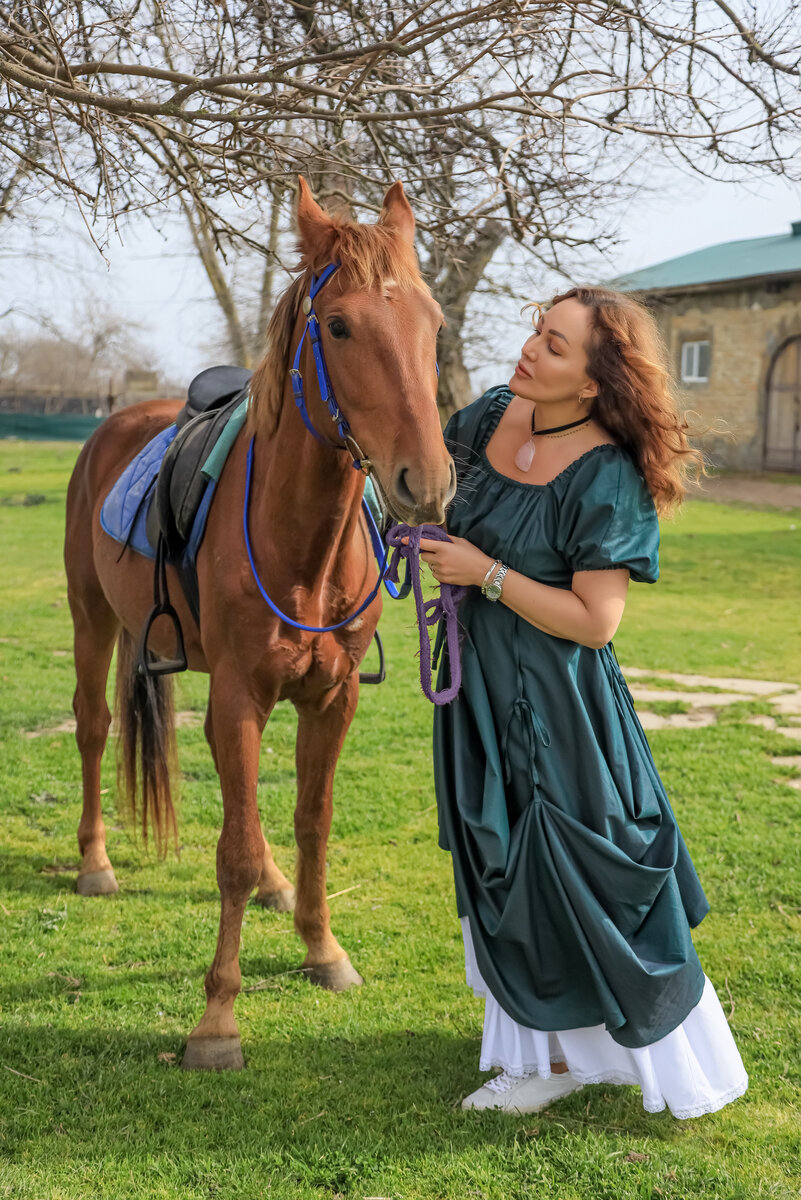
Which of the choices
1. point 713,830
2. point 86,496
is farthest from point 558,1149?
point 86,496

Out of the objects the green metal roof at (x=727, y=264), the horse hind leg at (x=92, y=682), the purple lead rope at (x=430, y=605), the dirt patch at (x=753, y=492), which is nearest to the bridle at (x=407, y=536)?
the purple lead rope at (x=430, y=605)

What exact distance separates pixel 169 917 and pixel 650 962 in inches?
82.9

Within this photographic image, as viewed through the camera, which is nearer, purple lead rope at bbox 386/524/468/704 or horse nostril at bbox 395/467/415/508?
horse nostril at bbox 395/467/415/508

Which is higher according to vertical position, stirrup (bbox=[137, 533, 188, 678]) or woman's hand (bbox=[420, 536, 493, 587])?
woman's hand (bbox=[420, 536, 493, 587])

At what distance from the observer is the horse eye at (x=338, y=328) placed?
2.40 metres

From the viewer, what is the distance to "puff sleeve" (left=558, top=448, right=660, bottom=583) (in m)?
2.38

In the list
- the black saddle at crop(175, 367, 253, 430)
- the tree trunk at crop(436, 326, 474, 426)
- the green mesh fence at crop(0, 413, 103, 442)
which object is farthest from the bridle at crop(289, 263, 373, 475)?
the green mesh fence at crop(0, 413, 103, 442)

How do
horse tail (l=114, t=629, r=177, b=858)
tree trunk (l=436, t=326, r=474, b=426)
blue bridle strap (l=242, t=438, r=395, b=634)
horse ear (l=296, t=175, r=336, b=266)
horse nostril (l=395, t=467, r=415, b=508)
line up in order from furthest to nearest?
tree trunk (l=436, t=326, r=474, b=426)
horse tail (l=114, t=629, r=177, b=858)
blue bridle strap (l=242, t=438, r=395, b=634)
horse ear (l=296, t=175, r=336, b=266)
horse nostril (l=395, t=467, r=415, b=508)

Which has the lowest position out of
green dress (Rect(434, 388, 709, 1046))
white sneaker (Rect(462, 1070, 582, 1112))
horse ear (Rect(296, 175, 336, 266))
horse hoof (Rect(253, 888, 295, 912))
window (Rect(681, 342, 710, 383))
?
horse hoof (Rect(253, 888, 295, 912))

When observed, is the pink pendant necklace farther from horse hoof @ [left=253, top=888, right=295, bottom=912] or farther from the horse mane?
horse hoof @ [left=253, top=888, right=295, bottom=912]

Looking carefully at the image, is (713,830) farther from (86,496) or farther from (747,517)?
(747,517)

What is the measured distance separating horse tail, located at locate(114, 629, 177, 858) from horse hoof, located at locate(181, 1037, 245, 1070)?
1.30m

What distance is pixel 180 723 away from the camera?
6434mm

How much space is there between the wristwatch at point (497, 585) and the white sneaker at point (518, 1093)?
4.14ft
